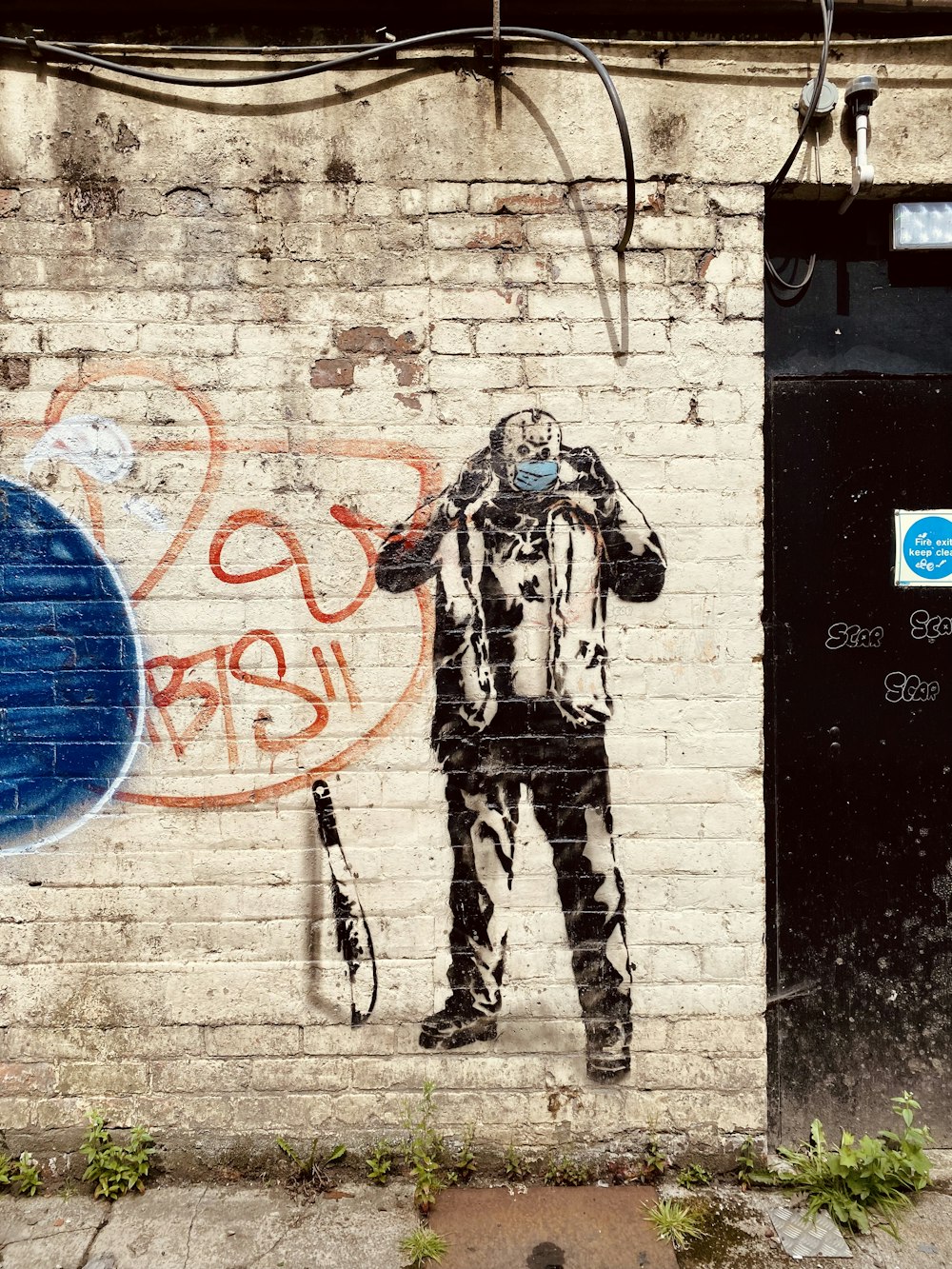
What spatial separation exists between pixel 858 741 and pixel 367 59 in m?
2.77

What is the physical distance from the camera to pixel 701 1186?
2594 mm

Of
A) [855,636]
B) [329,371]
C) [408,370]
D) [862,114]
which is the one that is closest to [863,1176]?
[855,636]

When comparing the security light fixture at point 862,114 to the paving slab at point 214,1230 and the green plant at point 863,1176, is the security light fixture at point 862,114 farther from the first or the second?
the paving slab at point 214,1230

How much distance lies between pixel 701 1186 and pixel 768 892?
92 centimetres

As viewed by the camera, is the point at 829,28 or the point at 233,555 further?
the point at 233,555

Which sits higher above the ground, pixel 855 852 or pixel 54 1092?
pixel 855 852

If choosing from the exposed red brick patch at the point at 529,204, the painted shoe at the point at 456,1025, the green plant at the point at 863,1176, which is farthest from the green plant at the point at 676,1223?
→ the exposed red brick patch at the point at 529,204

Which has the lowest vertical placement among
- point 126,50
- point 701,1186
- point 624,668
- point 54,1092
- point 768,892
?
point 701,1186

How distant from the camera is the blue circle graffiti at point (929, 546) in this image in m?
2.81

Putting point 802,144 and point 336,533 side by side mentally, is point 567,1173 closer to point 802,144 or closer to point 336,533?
point 336,533

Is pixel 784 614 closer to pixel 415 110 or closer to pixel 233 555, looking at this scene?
pixel 233 555

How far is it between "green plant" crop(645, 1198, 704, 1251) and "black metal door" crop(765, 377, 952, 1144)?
22.4 inches

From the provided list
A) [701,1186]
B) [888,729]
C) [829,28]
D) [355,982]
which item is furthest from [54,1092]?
[829,28]

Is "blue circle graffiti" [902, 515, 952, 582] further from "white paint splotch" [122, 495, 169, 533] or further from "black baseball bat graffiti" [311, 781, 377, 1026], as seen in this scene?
"white paint splotch" [122, 495, 169, 533]
